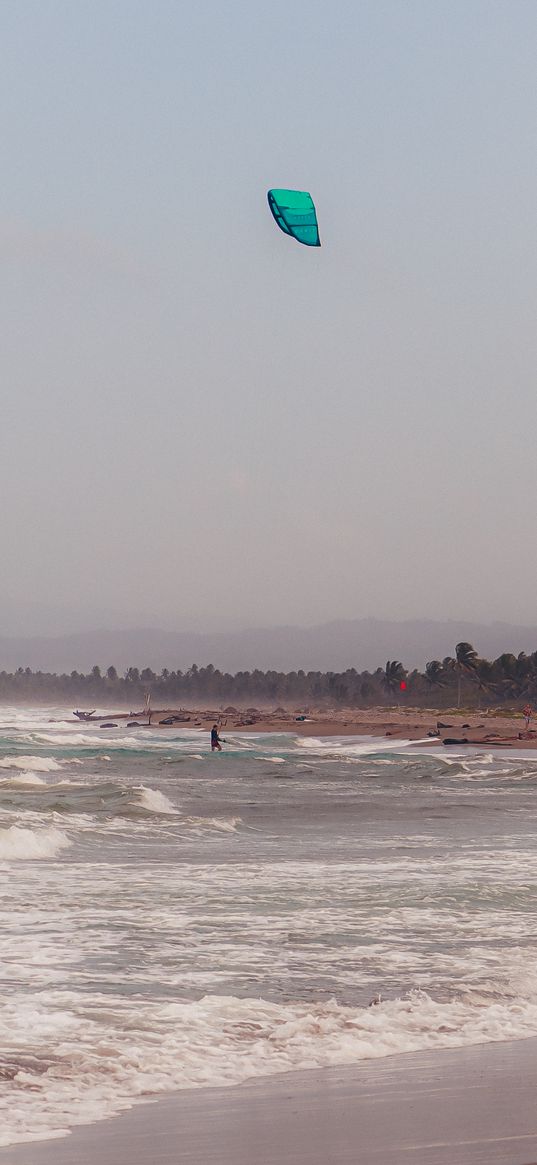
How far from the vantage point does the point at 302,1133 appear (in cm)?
575

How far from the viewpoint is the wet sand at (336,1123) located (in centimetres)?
537

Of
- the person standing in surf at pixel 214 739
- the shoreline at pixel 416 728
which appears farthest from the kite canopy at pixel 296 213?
the shoreline at pixel 416 728

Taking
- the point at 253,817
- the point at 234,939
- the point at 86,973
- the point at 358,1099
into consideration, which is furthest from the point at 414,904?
the point at 253,817

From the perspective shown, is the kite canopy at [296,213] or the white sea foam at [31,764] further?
the white sea foam at [31,764]

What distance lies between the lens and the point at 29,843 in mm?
18922

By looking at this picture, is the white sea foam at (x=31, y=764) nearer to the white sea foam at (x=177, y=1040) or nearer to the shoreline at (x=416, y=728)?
the shoreline at (x=416, y=728)

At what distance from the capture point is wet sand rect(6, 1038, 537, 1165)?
537 centimetres

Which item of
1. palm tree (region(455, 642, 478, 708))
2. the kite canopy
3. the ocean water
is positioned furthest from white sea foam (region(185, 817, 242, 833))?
palm tree (region(455, 642, 478, 708))

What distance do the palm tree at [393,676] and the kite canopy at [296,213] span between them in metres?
168

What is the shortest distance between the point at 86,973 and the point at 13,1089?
322cm

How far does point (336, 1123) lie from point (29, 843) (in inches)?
543

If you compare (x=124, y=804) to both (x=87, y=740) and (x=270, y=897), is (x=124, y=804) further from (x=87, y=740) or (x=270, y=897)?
(x=87, y=740)

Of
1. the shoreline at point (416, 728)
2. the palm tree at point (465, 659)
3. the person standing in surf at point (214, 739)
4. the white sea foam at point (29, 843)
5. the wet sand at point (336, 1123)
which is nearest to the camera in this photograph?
the wet sand at point (336, 1123)

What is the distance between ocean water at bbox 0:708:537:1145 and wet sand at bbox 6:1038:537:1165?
28cm
